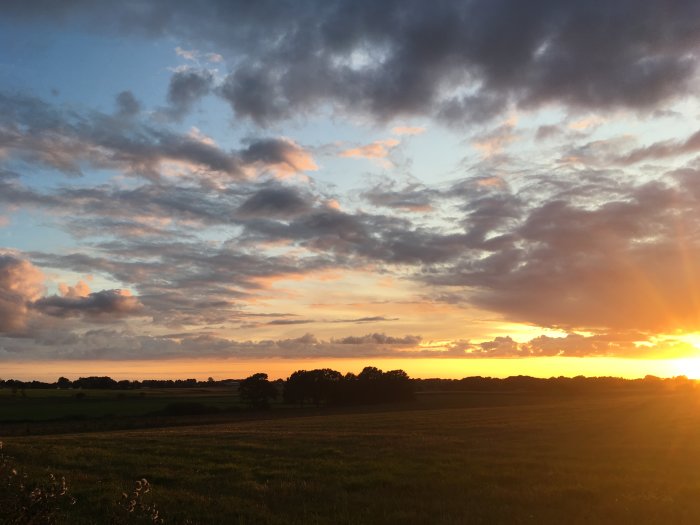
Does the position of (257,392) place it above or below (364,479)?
above

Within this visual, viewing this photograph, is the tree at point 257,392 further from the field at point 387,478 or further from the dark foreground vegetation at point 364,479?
the field at point 387,478

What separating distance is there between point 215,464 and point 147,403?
107710 millimetres

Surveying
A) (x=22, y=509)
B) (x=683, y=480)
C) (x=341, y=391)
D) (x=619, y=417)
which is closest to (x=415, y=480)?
(x=683, y=480)

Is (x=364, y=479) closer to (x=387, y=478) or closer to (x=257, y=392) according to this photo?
(x=387, y=478)

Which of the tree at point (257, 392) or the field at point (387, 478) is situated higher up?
the tree at point (257, 392)

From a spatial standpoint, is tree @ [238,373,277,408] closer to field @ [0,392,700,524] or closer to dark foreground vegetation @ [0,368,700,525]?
dark foreground vegetation @ [0,368,700,525]

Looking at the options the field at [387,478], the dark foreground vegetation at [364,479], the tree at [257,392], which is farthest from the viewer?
the tree at [257,392]

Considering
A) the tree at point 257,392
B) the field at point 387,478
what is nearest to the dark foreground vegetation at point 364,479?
the field at point 387,478

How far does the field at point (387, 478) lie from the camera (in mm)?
14602

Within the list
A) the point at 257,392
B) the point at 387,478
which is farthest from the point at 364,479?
the point at 257,392

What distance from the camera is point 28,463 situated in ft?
71.1

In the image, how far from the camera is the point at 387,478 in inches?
761

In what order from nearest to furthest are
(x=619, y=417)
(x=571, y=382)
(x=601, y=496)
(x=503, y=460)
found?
(x=601, y=496), (x=503, y=460), (x=619, y=417), (x=571, y=382)

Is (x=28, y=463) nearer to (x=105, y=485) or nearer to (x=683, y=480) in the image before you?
(x=105, y=485)
